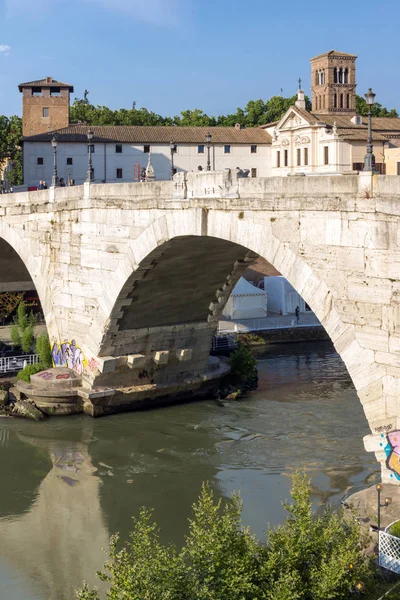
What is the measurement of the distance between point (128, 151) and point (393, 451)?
3626 cm

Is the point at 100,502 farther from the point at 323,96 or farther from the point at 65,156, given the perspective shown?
the point at 323,96

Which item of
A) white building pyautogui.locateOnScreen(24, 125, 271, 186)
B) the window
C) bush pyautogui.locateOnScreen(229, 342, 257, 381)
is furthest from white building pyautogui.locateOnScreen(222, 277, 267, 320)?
the window

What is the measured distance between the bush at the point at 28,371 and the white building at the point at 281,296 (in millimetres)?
13255

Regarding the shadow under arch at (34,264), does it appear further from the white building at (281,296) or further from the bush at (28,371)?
the white building at (281,296)

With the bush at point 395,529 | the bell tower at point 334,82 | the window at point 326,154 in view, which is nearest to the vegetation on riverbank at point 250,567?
the bush at point 395,529

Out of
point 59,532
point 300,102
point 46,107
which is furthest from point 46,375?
point 300,102

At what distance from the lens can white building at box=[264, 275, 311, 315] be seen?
3375 cm

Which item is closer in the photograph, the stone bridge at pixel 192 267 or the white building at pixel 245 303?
the stone bridge at pixel 192 267

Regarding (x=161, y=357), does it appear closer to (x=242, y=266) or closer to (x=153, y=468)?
(x=242, y=266)

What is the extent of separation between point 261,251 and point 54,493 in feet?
21.5

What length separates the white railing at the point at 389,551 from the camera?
10016 millimetres

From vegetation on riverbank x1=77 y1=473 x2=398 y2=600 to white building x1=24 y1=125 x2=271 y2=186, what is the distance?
36731mm

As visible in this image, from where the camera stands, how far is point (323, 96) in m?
65.7

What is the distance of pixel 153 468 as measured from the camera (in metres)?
18.1
